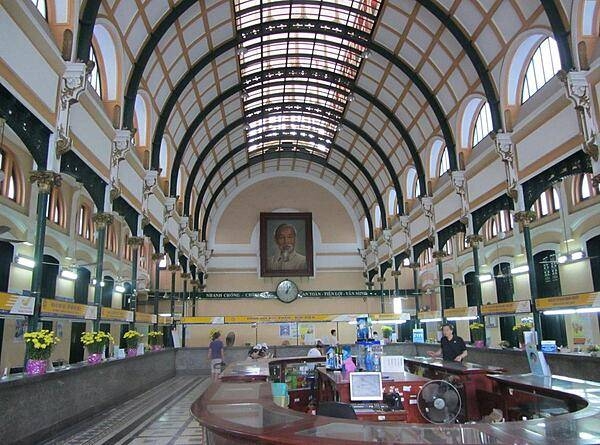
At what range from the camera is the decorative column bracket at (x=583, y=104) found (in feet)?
34.2

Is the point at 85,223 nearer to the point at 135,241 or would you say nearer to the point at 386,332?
the point at 135,241

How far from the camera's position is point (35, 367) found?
8164 millimetres

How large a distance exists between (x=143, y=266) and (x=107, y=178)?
17.0 m

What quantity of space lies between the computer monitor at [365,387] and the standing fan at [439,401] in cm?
109

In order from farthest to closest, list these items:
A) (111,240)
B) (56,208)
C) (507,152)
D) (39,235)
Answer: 1. (111,240)
2. (56,208)
3. (507,152)
4. (39,235)

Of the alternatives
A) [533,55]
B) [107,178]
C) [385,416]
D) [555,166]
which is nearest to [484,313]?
[555,166]

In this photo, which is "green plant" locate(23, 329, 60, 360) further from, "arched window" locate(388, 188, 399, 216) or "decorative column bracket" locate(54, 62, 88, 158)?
"arched window" locate(388, 188, 399, 216)

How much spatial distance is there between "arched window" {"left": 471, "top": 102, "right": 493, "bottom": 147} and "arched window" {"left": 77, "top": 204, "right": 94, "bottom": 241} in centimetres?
1561

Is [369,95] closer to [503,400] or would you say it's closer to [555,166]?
[555,166]

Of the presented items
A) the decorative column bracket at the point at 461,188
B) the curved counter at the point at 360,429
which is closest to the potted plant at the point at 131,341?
the curved counter at the point at 360,429

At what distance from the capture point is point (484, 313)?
15.4 meters

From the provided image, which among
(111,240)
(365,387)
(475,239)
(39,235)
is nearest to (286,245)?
(111,240)

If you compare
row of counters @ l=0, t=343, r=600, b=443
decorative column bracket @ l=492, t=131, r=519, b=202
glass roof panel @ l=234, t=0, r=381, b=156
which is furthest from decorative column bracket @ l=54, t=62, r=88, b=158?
decorative column bracket @ l=492, t=131, r=519, b=202

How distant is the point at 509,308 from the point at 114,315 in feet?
36.5
